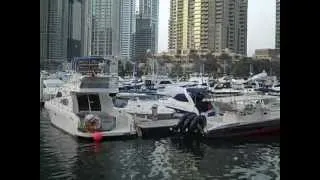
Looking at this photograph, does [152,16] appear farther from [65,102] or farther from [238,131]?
[238,131]

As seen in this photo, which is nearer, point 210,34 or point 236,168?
point 210,34

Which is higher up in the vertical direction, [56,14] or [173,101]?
[56,14]

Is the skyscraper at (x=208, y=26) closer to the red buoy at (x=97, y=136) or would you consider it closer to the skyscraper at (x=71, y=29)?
the skyscraper at (x=71, y=29)

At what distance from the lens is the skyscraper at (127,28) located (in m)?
3.30

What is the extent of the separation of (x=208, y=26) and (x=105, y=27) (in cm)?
91

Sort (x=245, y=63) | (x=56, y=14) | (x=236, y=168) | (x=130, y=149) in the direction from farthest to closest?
(x=130, y=149) < (x=236, y=168) < (x=245, y=63) < (x=56, y=14)

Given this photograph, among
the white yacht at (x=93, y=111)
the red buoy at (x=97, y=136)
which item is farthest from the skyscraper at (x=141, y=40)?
the red buoy at (x=97, y=136)

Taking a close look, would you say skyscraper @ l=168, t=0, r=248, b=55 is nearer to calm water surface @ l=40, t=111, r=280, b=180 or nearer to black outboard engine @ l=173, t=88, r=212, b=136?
black outboard engine @ l=173, t=88, r=212, b=136

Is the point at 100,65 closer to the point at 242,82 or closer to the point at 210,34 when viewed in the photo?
the point at 210,34

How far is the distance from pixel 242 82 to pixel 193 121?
57cm

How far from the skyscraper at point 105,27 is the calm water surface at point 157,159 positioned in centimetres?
78

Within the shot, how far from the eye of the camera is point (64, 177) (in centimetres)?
300
